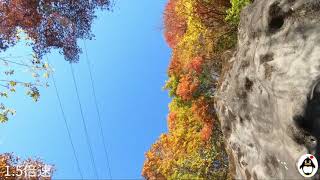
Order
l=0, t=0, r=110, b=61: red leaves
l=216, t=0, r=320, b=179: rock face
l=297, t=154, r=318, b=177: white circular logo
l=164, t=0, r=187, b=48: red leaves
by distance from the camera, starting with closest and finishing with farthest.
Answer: l=297, t=154, r=318, b=177: white circular logo → l=216, t=0, r=320, b=179: rock face → l=0, t=0, r=110, b=61: red leaves → l=164, t=0, r=187, b=48: red leaves

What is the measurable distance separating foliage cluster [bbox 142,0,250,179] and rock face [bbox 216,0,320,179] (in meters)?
6.11

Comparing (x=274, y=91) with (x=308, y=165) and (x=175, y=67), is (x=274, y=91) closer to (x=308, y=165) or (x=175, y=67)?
(x=308, y=165)

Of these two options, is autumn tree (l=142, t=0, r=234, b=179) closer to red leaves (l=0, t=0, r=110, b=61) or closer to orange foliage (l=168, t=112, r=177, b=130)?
orange foliage (l=168, t=112, r=177, b=130)

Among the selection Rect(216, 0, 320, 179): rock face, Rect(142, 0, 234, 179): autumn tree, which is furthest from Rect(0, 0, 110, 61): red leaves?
Rect(216, 0, 320, 179): rock face

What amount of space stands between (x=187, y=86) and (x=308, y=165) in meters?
16.3

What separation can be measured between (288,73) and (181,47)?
1622 centimetres

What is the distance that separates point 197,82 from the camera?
81.0 feet

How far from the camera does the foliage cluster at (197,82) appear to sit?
23.0 metres

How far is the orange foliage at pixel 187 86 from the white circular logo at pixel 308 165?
50.2 ft

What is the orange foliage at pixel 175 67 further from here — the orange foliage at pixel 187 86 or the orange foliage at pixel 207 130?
the orange foliage at pixel 207 130

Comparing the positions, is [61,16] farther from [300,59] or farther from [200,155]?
[300,59]

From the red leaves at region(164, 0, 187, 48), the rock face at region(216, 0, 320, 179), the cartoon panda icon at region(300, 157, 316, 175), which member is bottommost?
the cartoon panda icon at region(300, 157, 316, 175)

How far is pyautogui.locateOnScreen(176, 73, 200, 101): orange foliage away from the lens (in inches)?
978

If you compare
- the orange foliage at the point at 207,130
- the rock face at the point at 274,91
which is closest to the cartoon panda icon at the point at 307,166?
the rock face at the point at 274,91
